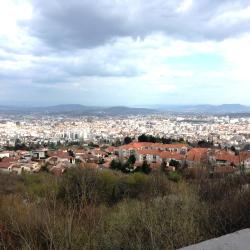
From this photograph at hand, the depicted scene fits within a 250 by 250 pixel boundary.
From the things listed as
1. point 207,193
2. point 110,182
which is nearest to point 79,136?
point 110,182

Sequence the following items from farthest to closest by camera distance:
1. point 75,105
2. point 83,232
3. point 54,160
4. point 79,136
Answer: point 75,105
point 79,136
point 54,160
point 83,232

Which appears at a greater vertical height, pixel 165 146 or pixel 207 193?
pixel 207 193

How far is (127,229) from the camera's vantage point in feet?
17.7

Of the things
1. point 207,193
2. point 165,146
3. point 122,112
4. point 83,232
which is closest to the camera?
point 83,232

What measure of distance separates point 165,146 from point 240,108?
151 metres

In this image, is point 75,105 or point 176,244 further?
point 75,105

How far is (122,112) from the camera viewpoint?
155 meters

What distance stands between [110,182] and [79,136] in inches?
2627

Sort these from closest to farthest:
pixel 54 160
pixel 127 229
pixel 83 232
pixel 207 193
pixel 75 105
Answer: pixel 83 232 < pixel 127 229 < pixel 207 193 < pixel 54 160 < pixel 75 105

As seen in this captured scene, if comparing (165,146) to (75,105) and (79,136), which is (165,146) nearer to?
(79,136)

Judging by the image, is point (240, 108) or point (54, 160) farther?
point (240, 108)

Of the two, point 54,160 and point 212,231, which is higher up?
point 212,231

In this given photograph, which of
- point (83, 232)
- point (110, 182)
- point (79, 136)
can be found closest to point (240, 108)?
point (79, 136)

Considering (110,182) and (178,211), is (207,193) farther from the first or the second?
(110,182)
